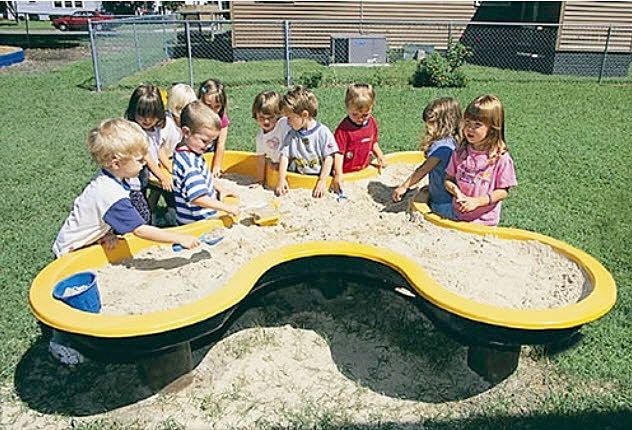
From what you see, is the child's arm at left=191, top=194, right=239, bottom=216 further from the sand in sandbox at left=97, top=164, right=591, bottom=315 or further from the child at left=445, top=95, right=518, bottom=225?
the child at left=445, top=95, right=518, bottom=225

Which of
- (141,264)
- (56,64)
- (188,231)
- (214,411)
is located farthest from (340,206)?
(56,64)

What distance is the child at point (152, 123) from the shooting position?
4273 mm

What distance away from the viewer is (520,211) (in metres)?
5.30

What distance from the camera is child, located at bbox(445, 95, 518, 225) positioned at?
3527mm

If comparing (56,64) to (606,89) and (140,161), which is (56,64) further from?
(140,161)

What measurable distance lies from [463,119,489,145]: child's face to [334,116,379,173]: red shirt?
1166mm

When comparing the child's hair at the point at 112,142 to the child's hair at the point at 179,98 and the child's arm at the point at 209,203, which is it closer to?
the child's arm at the point at 209,203

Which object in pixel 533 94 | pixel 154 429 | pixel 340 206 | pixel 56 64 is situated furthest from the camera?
pixel 56 64

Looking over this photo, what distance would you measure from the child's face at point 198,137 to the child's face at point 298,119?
776 mm

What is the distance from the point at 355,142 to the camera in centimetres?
466

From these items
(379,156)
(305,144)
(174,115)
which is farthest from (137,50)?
(305,144)

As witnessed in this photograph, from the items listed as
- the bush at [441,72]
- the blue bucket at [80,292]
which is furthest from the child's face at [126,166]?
the bush at [441,72]

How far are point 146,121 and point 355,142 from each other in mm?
1617

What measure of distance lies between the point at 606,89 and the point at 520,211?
8.56m
